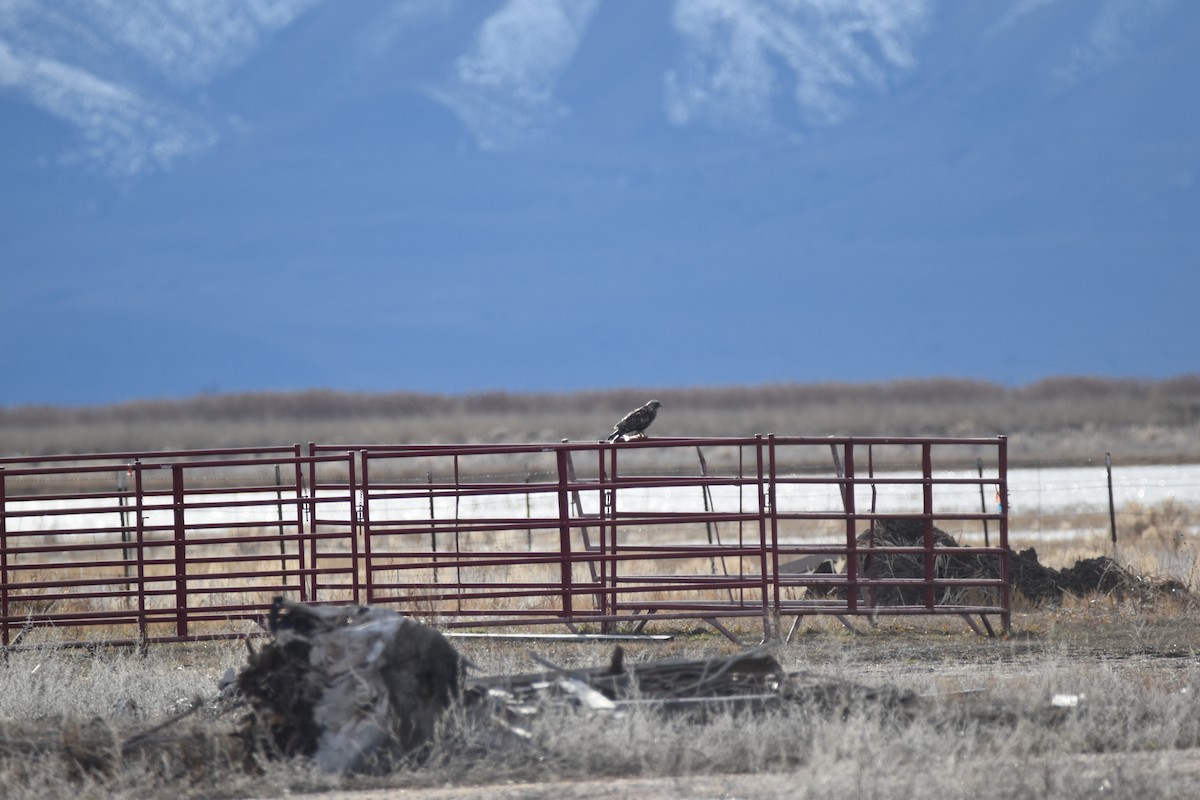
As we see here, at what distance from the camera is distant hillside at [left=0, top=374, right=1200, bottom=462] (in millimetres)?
60219

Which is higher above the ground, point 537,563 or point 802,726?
point 537,563

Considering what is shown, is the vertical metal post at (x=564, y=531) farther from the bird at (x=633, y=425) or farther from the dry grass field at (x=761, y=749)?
the dry grass field at (x=761, y=749)

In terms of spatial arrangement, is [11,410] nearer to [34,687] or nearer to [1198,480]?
[1198,480]

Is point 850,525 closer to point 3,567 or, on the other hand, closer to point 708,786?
point 708,786

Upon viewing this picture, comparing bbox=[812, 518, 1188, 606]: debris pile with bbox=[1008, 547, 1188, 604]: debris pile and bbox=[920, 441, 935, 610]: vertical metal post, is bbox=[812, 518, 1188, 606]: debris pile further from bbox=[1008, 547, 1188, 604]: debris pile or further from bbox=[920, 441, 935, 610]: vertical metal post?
bbox=[920, 441, 935, 610]: vertical metal post

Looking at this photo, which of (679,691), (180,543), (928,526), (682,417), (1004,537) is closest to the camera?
(679,691)

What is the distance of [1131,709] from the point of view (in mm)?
8586

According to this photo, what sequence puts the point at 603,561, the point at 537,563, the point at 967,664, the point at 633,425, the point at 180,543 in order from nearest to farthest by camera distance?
the point at 967,664 < the point at 537,563 < the point at 603,561 < the point at 180,543 < the point at 633,425

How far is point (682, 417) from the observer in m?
72.0

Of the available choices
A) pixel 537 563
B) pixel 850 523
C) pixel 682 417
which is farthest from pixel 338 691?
pixel 682 417

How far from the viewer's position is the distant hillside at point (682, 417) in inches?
2371

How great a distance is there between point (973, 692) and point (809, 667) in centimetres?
141

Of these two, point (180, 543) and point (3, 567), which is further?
point (3, 567)

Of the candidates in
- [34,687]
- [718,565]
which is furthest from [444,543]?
[34,687]
